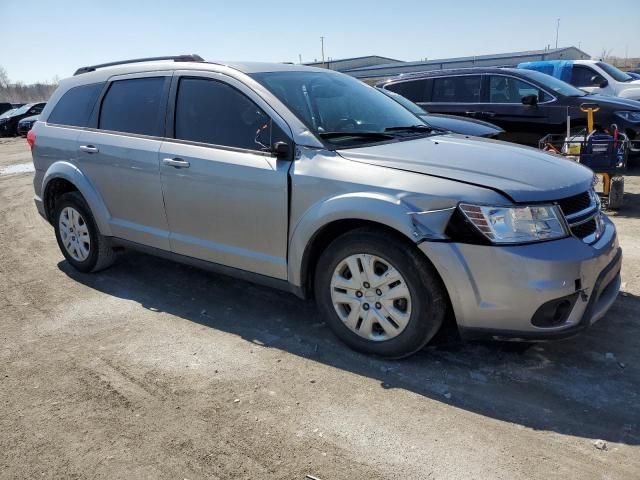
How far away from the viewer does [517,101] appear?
9258 millimetres

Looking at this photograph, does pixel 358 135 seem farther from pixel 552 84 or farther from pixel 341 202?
pixel 552 84

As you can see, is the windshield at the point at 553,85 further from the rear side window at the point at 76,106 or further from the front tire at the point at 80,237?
the front tire at the point at 80,237

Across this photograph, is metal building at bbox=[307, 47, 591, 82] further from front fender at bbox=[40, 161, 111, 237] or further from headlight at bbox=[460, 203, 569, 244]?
headlight at bbox=[460, 203, 569, 244]

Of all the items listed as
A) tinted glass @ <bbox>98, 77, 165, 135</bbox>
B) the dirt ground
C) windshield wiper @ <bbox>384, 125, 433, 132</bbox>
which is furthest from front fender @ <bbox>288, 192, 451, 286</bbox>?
tinted glass @ <bbox>98, 77, 165, 135</bbox>

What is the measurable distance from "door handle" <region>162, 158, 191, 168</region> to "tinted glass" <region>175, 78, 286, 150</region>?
19 cm

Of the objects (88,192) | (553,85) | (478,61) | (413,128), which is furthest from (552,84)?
(478,61)

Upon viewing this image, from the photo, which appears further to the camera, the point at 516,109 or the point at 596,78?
the point at 596,78

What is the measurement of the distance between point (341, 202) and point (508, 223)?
948 mm

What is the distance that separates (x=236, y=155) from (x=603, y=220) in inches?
96.4

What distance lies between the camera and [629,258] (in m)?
5.05

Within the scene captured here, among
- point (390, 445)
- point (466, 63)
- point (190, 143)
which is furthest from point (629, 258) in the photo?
point (466, 63)

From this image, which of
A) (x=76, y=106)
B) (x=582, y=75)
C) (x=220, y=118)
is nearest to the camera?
(x=220, y=118)

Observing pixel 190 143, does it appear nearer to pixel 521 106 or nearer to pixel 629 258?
pixel 629 258

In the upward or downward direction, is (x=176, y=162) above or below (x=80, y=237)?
above
